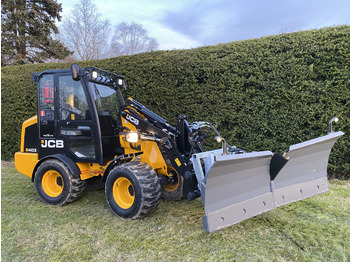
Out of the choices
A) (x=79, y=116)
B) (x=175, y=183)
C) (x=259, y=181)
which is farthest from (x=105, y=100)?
(x=259, y=181)

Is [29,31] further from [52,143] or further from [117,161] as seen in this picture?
[117,161]

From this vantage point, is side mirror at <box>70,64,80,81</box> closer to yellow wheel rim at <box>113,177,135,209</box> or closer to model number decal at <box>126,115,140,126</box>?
model number decal at <box>126,115,140,126</box>

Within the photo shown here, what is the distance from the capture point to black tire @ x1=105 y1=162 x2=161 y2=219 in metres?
3.17

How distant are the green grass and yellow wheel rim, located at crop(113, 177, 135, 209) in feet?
0.77

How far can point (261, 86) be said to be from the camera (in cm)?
520

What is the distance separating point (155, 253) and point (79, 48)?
20.5 metres

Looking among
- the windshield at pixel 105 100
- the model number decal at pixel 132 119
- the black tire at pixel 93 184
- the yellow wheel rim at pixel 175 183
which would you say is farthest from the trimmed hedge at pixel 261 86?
the black tire at pixel 93 184

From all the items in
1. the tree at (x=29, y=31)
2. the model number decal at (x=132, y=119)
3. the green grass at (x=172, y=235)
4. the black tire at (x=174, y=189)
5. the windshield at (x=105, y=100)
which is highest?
the tree at (x=29, y=31)

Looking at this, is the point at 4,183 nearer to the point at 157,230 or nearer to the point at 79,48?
the point at 157,230

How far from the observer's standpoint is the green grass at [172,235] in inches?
98.3

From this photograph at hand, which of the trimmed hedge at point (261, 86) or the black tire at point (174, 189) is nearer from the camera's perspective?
the black tire at point (174, 189)

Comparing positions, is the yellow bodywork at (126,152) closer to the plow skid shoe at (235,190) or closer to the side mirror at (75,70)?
the side mirror at (75,70)

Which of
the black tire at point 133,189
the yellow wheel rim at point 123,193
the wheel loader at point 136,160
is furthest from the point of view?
Answer: the yellow wheel rim at point 123,193

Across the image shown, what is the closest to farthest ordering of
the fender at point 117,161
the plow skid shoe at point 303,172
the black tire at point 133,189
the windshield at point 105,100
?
the plow skid shoe at point 303,172 < the black tire at point 133,189 < the fender at point 117,161 < the windshield at point 105,100
